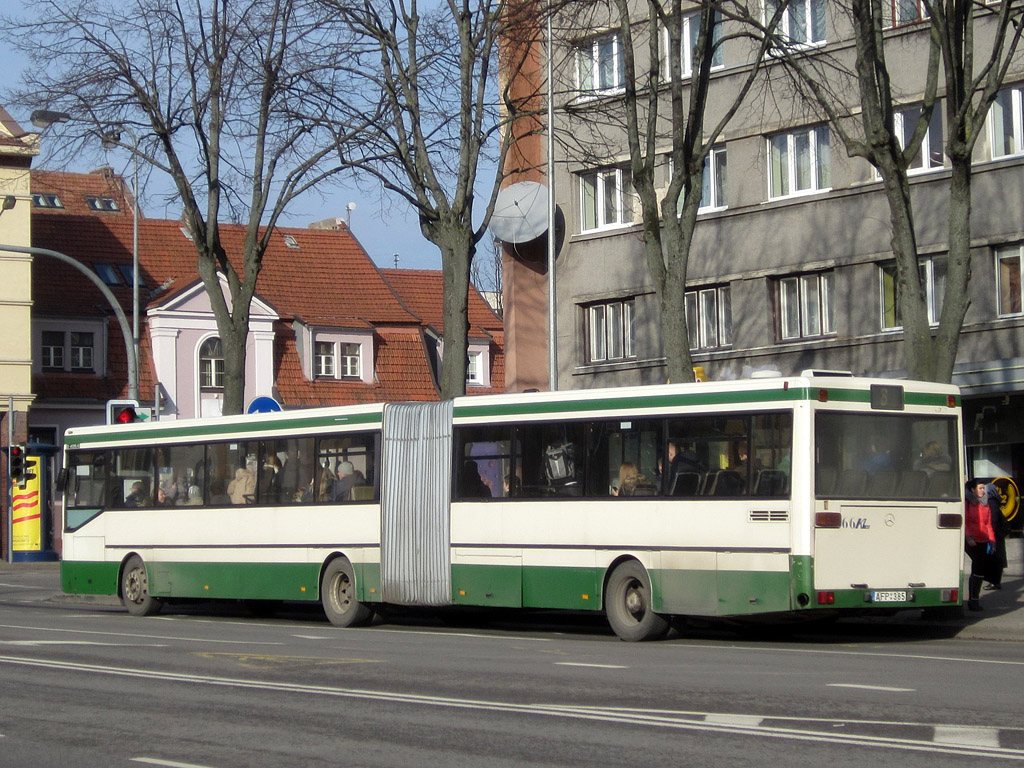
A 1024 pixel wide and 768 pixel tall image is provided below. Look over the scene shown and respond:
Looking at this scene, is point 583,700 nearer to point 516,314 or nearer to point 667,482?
point 667,482

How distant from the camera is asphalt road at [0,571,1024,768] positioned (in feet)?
29.2

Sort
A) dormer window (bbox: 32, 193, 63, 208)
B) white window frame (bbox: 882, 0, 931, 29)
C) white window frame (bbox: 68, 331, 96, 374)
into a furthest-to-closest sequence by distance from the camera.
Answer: dormer window (bbox: 32, 193, 63, 208), white window frame (bbox: 68, 331, 96, 374), white window frame (bbox: 882, 0, 931, 29)

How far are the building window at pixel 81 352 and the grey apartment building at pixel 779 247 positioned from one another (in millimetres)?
22409

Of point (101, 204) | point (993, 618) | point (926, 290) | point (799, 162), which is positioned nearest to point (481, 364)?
point (101, 204)

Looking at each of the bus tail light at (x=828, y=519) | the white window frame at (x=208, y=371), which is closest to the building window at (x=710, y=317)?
the bus tail light at (x=828, y=519)

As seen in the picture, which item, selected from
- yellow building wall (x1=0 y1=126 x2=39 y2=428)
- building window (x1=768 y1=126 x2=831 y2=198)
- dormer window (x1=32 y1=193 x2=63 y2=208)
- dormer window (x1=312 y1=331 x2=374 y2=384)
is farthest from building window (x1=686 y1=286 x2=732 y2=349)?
dormer window (x1=32 y1=193 x2=63 y2=208)

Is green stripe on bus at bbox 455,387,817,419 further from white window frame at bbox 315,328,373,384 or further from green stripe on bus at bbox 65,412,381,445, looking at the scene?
white window frame at bbox 315,328,373,384

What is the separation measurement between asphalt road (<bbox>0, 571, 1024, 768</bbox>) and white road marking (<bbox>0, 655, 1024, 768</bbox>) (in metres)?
0.02

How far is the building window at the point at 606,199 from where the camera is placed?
1318 inches

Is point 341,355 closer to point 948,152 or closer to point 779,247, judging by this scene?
point 779,247

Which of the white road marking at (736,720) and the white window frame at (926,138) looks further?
the white window frame at (926,138)

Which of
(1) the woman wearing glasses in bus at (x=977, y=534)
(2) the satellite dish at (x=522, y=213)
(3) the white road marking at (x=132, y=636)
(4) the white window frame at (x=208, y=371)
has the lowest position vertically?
(3) the white road marking at (x=132, y=636)

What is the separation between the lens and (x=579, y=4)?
70.2 feet

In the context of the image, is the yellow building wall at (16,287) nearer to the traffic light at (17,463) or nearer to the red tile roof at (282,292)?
the red tile roof at (282,292)
